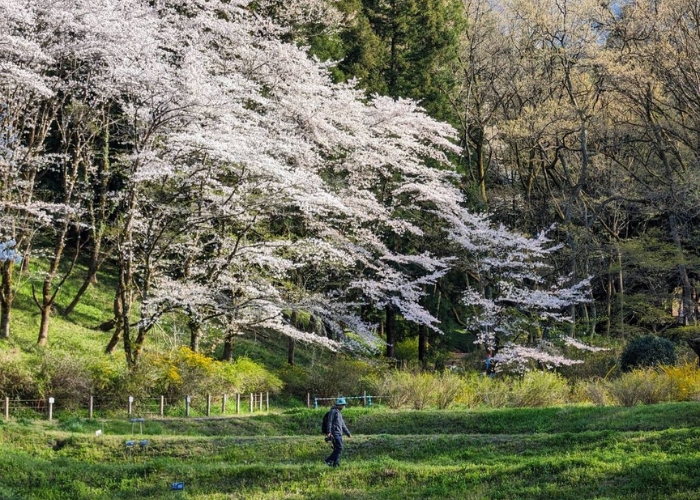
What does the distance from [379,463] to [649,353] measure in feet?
37.3

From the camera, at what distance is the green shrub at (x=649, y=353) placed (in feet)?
70.2

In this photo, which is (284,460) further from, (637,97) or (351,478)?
(637,97)

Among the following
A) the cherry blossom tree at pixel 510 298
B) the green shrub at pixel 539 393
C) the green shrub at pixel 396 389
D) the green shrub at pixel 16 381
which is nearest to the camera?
the green shrub at pixel 16 381

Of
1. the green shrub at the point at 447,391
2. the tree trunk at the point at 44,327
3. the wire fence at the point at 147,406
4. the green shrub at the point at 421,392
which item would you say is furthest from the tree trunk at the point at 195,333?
the green shrub at the point at 447,391

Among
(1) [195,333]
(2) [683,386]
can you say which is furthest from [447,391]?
(1) [195,333]

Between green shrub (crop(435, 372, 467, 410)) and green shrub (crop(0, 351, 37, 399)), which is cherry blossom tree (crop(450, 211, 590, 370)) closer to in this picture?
green shrub (crop(435, 372, 467, 410))

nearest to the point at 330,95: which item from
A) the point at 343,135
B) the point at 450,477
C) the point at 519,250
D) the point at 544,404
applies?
the point at 343,135

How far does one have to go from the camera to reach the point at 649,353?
21.5 m

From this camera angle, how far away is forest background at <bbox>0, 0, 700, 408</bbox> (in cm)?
2072

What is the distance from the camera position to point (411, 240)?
30.7m

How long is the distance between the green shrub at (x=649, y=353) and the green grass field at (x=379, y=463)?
4.93 meters

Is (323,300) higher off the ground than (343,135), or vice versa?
(343,135)

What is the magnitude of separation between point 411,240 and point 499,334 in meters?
5.08

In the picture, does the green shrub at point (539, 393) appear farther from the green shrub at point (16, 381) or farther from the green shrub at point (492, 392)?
the green shrub at point (16, 381)
